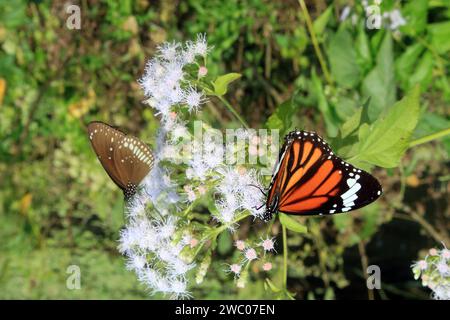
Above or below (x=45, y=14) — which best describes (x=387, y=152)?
below

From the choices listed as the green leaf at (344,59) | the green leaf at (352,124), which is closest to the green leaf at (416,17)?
the green leaf at (344,59)

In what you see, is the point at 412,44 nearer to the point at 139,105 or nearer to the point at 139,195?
the point at 139,195

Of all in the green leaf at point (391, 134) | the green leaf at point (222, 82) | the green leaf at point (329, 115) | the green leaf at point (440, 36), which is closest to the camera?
the green leaf at point (391, 134)

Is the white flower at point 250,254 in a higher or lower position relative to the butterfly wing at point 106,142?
lower

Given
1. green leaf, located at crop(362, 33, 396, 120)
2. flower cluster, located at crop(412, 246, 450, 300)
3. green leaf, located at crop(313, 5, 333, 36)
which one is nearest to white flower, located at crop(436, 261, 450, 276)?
flower cluster, located at crop(412, 246, 450, 300)

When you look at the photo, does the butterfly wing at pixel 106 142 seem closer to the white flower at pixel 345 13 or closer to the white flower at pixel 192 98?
the white flower at pixel 192 98

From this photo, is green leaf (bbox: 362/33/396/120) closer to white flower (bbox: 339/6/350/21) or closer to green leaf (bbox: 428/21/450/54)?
green leaf (bbox: 428/21/450/54)
